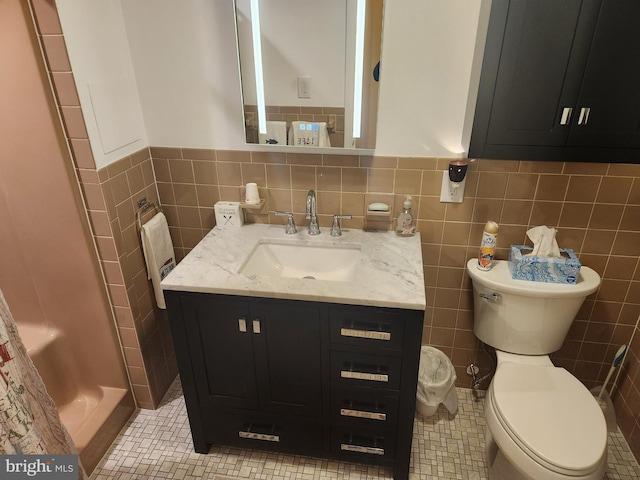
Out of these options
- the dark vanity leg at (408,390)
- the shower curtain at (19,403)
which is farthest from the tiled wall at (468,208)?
the shower curtain at (19,403)

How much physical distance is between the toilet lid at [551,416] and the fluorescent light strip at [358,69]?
1081mm

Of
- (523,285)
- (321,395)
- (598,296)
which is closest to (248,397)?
(321,395)

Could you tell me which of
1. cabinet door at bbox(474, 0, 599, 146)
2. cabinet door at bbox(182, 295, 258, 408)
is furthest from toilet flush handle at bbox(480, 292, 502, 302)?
cabinet door at bbox(182, 295, 258, 408)

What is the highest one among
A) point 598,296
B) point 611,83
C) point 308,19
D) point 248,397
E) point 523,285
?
point 308,19

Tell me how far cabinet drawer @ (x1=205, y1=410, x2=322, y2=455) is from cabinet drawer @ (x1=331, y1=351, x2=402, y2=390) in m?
0.26

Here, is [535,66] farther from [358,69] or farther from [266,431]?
[266,431]

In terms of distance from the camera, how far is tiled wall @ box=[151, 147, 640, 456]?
60.9 inches

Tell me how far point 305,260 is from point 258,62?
774 mm

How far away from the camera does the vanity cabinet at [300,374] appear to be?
136 centimetres

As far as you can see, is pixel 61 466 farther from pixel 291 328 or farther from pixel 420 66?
pixel 420 66

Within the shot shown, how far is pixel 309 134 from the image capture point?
1603 millimetres

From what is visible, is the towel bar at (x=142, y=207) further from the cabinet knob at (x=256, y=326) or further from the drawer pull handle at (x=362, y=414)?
the drawer pull handle at (x=362, y=414)

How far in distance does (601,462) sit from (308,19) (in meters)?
1.70

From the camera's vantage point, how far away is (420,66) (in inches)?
57.4
